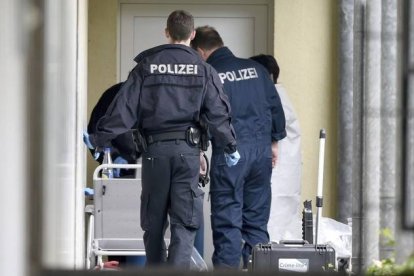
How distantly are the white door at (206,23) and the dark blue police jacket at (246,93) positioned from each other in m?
2.24

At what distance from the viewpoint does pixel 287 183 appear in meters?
11.1

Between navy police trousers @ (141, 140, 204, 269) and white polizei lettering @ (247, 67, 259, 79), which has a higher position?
white polizei lettering @ (247, 67, 259, 79)

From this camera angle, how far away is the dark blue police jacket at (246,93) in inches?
382

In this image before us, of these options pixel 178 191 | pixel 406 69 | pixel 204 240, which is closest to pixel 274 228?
pixel 204 240

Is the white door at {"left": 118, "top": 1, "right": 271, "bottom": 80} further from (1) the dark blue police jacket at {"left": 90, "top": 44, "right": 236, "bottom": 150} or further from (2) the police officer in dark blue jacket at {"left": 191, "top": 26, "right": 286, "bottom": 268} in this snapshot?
(1) the dark blue police jacket at {"left": 90, "top": 44, "right": 236, "bottom": 150}

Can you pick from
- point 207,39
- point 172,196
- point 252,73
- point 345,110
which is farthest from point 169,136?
point 345,110

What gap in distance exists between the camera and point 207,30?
10.0 metres

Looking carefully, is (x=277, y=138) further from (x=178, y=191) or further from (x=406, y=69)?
(x=406, y=69)

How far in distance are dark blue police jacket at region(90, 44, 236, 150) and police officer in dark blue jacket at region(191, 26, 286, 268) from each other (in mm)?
1342

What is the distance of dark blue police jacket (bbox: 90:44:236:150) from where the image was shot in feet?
26.3

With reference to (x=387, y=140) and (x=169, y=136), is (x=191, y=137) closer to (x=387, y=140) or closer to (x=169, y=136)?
A: (x=169, y=136)

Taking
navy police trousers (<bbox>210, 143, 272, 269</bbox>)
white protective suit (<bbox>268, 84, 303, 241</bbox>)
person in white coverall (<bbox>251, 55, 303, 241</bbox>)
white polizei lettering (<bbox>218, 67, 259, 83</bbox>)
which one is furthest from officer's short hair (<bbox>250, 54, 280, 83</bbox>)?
navy police trousers (<bbox>210, 143, 272, 269</bbox>)

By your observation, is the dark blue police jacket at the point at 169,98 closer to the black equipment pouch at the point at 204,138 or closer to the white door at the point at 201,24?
the black equipment pouch at the point at 204,138

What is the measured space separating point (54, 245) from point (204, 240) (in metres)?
7.55
